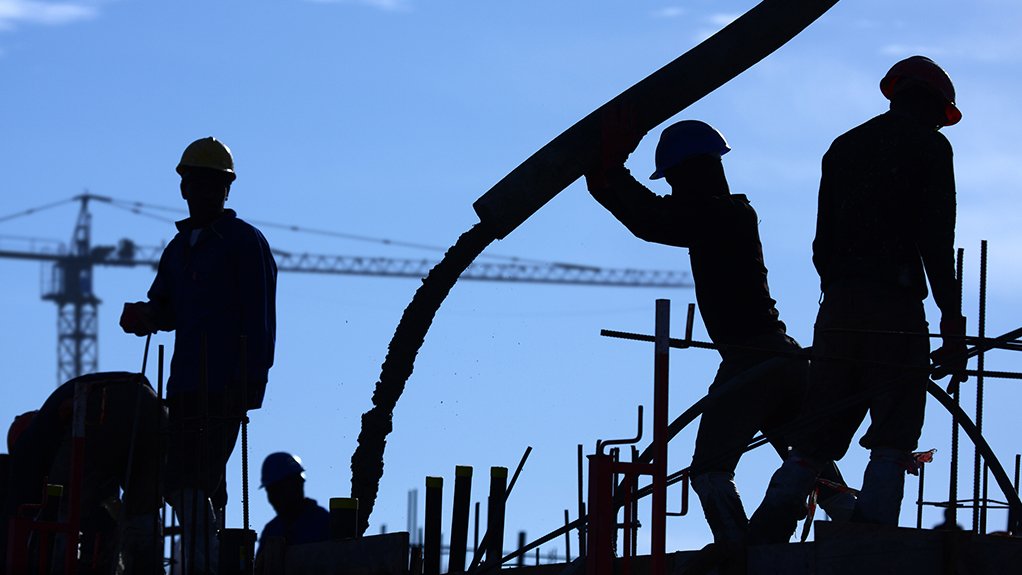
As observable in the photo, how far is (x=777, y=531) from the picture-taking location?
8.38 m

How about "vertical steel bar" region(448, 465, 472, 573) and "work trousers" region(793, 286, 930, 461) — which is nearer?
"work trousers" region(793, 286, 930, 461)

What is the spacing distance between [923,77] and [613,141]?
1.62 meters

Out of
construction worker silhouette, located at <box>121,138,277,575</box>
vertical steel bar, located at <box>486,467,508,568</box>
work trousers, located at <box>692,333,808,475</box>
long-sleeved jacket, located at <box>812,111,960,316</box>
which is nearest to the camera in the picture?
long-sleeved jacket, located at <box>812,111,960,316</box>

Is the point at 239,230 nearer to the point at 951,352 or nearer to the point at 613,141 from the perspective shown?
the point at 613,141

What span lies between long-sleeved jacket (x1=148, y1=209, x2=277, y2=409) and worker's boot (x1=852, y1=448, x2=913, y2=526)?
3.45 m

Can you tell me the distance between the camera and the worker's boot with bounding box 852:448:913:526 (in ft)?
27.3

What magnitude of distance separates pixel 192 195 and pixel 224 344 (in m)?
0.91

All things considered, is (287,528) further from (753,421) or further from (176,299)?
(753,421)

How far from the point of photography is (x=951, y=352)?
8.43 metres

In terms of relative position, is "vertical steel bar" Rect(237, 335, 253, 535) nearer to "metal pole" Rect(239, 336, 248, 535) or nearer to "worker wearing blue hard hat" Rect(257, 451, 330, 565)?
"metal pole" Rect(239, 336, 248, 535)

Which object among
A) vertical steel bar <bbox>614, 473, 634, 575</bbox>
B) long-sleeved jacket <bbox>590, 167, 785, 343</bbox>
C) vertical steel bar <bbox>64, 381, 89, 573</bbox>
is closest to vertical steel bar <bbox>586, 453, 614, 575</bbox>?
vertical steel bar <bbox>614, 473, 634, 575</bbox>

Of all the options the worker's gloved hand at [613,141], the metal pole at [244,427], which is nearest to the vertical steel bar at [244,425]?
the metal pole at [244,427]

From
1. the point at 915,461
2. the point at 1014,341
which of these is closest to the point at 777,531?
the point at 915,461

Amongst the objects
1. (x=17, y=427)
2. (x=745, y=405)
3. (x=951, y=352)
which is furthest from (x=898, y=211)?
(x=17, y=427)
